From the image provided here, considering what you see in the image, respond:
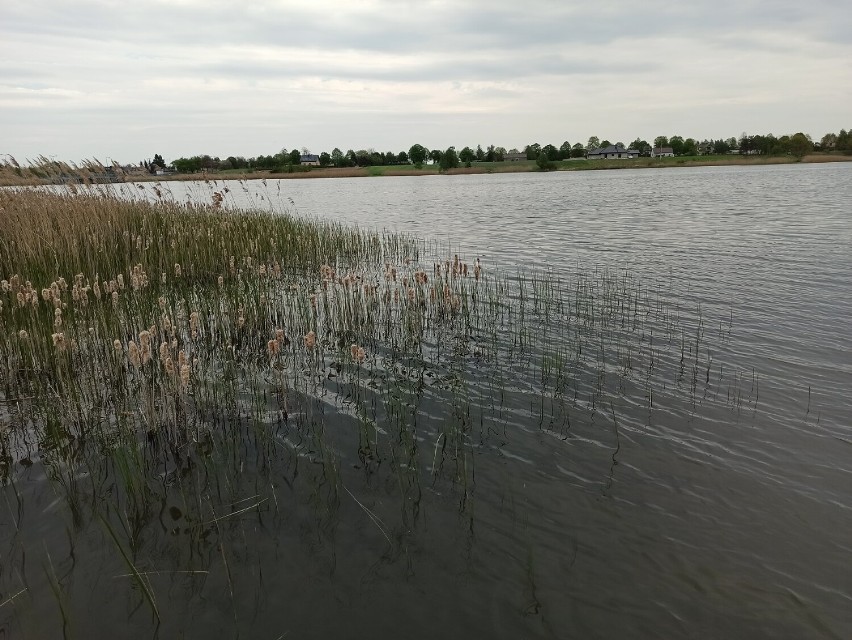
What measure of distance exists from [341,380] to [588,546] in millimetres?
4667

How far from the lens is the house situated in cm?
16800

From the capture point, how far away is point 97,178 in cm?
1435

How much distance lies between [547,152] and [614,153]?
2963cm

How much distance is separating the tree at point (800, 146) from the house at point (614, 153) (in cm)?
5068

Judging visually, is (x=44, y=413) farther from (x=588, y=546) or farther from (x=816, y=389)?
(x=816, y=389)

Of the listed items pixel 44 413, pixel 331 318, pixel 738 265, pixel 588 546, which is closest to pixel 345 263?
pixel 331 318

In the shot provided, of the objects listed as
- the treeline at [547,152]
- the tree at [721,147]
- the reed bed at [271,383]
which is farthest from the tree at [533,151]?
the reed bed at [271,383]

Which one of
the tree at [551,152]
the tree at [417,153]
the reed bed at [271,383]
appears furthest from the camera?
the tree at [417,153]

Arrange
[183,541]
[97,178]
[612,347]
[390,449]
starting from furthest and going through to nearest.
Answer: [97,178] → [612,347] → [390,449] → [183,541]

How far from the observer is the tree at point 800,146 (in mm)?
119500

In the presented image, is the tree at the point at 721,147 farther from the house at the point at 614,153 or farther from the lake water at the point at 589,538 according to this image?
the lake water at the point at 589,538

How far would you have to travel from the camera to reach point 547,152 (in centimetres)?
15312

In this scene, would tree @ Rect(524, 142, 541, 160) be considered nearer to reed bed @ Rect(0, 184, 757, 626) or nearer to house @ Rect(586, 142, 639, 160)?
house @ Rect(586, 142, 639, 160)

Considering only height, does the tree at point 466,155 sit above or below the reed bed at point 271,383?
above
